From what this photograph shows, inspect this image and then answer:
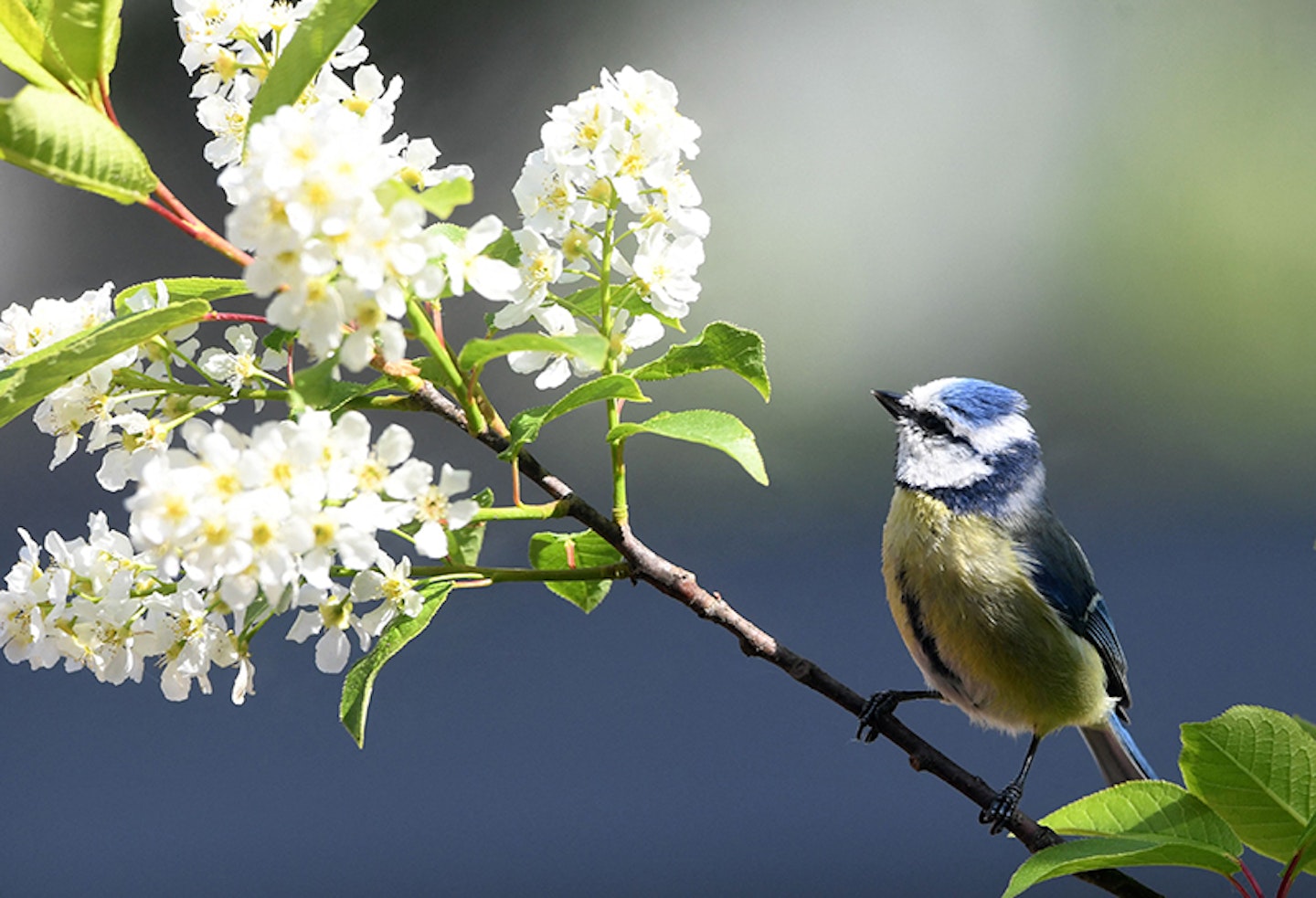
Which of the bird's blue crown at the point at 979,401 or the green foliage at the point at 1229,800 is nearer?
the green foliage at the point at 1229,800

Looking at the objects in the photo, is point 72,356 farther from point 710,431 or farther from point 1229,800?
point 1229,800

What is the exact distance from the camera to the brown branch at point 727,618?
61cm

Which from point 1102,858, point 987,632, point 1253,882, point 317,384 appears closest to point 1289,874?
point 1253,882

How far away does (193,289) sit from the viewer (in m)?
0.60

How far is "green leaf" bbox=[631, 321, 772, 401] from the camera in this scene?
61 centimetres

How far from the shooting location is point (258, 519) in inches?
18.8

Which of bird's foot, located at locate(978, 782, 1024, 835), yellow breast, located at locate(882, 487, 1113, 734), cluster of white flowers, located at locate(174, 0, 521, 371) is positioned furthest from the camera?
yellow breast, located at locate(882, 487, 1113, 734)

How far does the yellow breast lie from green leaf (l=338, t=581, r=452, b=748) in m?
0.54

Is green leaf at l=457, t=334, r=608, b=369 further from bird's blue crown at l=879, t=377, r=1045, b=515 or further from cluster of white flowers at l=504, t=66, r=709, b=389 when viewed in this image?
bird's blue crown at l=879, t=377, r=1045, b=515

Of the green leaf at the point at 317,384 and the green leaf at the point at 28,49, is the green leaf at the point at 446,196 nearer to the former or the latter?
the green leaf at the point at 317,384

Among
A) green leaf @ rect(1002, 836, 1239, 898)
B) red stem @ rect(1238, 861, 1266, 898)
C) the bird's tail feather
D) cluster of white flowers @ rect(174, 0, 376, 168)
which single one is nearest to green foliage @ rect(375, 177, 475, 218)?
cluster of white flowers @ rect(174, 0, 376, 168)

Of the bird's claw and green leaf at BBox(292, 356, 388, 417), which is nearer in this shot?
green leaf at BBox(292, 356, 388, 417)

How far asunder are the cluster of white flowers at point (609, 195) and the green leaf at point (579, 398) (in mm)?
58

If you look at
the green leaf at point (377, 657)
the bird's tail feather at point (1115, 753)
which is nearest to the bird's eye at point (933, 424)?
the bird's tail feather at point (1115, 753)
